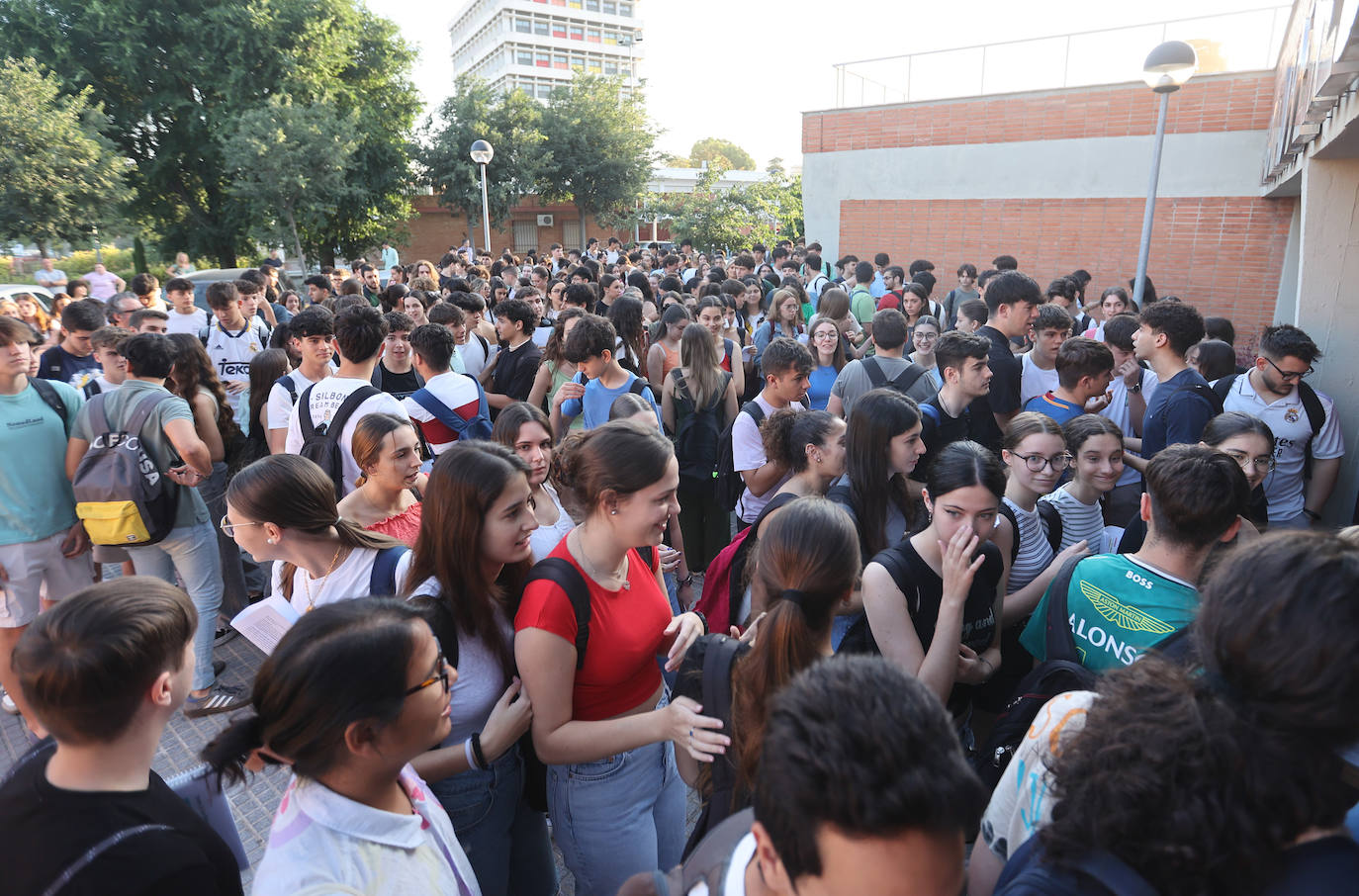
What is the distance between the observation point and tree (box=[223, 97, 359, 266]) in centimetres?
2012

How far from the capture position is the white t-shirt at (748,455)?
3959 millimetres

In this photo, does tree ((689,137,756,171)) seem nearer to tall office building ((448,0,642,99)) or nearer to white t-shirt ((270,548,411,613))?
tall office building ((448,0,642,99))

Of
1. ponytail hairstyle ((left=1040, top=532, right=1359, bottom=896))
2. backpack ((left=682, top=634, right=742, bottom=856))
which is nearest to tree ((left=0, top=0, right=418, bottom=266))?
backpack ((left=682, top=634, right=742, bottom=856))

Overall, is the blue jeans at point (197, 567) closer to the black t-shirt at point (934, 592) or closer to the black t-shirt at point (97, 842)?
the black t-shirt at point (97, 842)

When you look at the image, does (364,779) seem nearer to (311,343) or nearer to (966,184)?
(311,343)

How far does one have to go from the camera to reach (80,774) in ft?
4.92

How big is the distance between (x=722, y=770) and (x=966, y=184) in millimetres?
16384

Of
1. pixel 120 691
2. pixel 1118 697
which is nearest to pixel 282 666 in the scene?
pixel 120 691

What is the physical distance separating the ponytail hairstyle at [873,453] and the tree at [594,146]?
31556 millimetres

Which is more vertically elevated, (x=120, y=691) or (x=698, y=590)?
(x=120, y=691)

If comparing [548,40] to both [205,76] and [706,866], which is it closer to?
[205,76]

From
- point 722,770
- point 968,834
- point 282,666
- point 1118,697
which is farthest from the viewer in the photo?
point 722,770

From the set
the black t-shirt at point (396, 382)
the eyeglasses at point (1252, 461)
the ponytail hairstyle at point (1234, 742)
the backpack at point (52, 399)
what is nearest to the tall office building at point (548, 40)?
the black t-shirt at point (396, 382)

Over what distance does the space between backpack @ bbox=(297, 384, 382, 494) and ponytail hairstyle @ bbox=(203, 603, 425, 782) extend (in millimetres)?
2413
